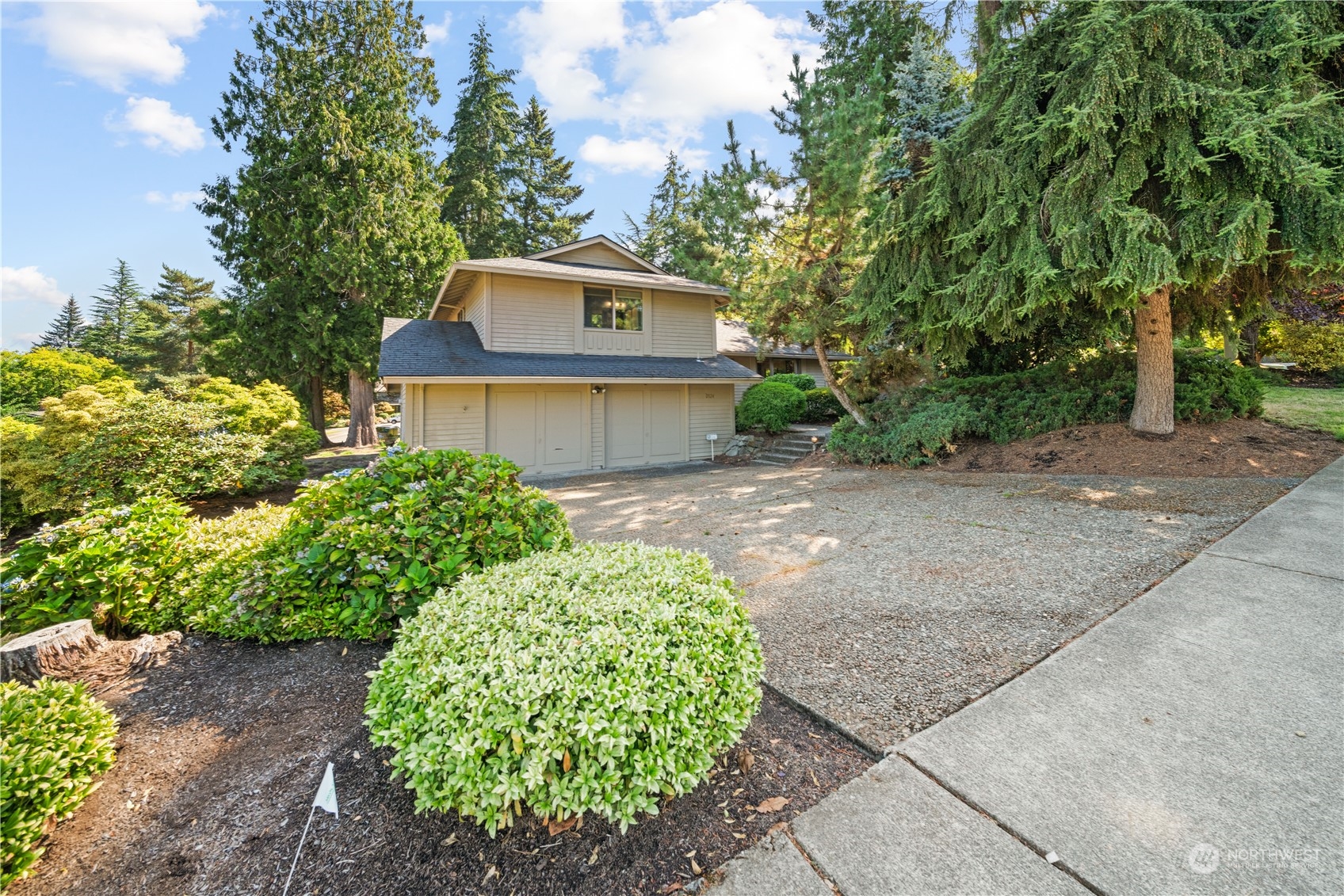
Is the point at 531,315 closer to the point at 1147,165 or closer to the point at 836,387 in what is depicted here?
the point at 836,387

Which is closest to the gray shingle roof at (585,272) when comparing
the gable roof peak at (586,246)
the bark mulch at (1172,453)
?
the gable roof peak at (586,246)

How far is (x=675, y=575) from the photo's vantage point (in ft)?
7.23

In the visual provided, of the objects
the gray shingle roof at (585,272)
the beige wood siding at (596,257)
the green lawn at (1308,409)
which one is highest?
the beige wood siding at (596,257)

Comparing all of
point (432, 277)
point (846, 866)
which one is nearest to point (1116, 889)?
point (846, 866)

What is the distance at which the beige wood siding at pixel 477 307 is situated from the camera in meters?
11.3

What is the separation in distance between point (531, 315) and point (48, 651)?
32.2 feet

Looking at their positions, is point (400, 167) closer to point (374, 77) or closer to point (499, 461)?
point (374, 77)

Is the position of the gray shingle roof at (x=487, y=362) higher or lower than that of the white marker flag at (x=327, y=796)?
higher

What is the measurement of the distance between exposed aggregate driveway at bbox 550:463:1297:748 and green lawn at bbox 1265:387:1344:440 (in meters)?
4.00

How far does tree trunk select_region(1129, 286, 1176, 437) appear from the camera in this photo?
7.21m

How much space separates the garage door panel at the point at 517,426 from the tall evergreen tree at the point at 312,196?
7054 millimetres

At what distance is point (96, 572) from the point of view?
2875mm

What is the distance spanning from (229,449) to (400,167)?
11813 mm

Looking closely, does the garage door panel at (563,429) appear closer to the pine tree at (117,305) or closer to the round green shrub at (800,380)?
the round green shrub at (800,380)
